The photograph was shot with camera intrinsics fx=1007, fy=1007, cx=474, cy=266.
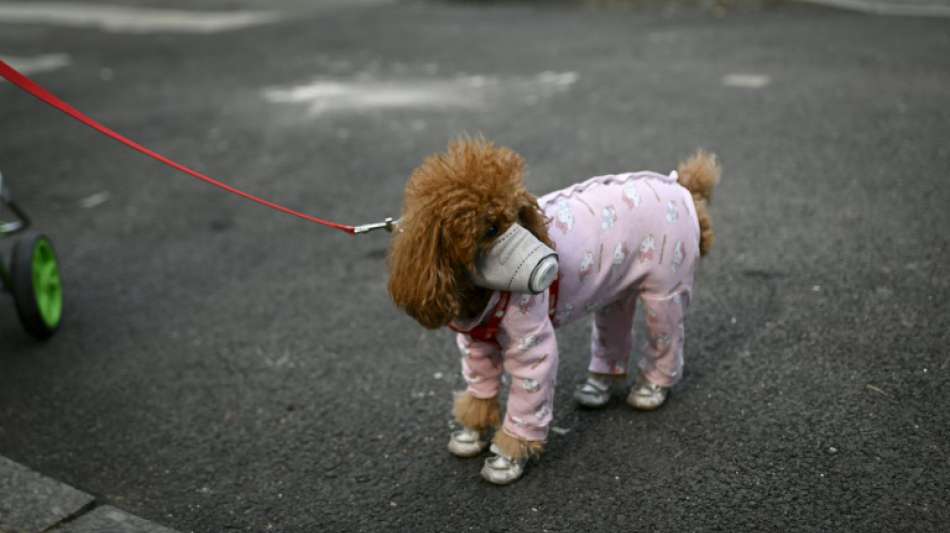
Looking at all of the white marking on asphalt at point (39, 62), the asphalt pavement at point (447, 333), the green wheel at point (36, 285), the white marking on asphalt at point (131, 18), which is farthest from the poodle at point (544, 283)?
the white marking on asphalt at point (131, 18)

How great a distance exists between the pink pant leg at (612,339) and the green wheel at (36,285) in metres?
2.65

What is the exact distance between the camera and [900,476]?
3.21m

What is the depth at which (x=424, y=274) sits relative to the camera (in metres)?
2.93

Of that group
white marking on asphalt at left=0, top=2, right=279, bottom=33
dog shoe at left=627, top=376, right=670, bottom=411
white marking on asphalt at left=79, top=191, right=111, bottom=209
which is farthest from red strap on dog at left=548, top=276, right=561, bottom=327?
white marking on asphalt at left=0, top=2, right=279, bottom=33

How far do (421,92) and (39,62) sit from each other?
5043 mm

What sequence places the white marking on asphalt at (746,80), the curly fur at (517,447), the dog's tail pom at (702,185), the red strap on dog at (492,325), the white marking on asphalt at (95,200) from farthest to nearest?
the white marking on asphalt at (746,80) → the white marking on asphalt at (95,200) → the dog's tail pom at (702,185) → the curly fur at (517,447) → the red strap on dog at (492,325)

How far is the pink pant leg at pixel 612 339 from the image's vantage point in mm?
3738

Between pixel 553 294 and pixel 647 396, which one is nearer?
pixel 553 294

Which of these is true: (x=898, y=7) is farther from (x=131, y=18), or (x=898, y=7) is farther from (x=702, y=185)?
(x=131, y=18)

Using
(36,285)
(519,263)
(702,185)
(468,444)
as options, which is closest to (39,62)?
(36,285)

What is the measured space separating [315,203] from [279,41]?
16.3ft

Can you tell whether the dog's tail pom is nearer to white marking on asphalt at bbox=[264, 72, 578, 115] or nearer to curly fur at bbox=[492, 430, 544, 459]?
curly fur at bbox=[492, 430, 544, 459]

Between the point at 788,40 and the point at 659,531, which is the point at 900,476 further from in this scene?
the point at 788,40

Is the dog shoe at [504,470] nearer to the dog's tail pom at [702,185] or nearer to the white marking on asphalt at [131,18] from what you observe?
the dog's tail pom at [702,185]
